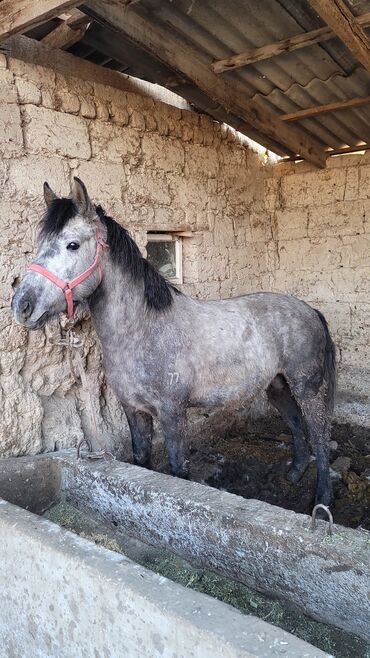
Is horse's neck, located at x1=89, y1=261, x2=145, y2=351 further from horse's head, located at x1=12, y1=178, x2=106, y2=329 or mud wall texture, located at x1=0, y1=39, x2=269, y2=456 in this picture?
mud wall texture, located at x1=0, y1=39, x2=269, y2=456

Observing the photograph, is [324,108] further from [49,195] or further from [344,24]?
[49,195]

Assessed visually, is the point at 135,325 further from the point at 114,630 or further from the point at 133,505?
the point at 114,630

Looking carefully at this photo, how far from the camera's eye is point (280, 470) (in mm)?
4164

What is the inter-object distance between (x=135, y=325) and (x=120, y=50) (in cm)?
203

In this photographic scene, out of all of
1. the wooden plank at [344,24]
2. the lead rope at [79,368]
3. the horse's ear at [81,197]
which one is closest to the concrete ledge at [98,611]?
the lead rope at [79,368]

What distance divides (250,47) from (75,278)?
213 centimetres

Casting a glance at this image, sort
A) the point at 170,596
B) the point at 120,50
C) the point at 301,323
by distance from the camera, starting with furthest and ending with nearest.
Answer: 1. the point at 301,323
2. the point at 120,50
3. the point at 170,596

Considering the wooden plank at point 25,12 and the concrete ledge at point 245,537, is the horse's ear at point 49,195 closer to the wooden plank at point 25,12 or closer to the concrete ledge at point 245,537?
the wooden plank at point 25,12

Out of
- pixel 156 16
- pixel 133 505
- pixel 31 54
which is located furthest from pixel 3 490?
pixel 156 16

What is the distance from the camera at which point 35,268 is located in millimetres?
2473

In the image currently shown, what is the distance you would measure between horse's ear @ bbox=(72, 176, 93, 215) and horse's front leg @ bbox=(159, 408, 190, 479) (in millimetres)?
1282

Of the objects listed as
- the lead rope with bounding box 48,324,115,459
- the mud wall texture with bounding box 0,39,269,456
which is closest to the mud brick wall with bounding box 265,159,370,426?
the mud wall texture with bounding box 0,39,269,456

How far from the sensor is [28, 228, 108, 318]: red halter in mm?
2479

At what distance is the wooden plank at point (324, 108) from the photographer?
3868mm
